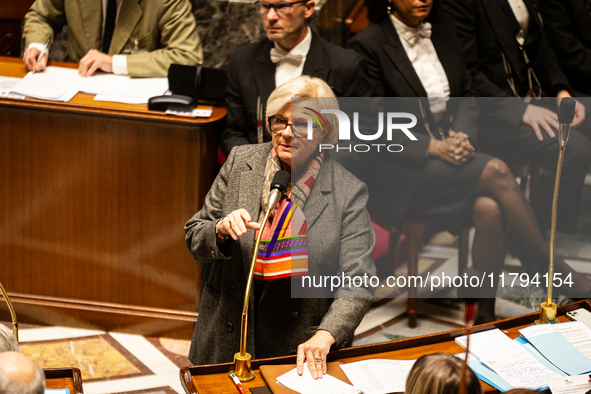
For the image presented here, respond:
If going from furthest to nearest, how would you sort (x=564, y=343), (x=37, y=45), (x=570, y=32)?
1. (x=570, y=32)
2. (x=37, y=45)
3. (x=564, y=343)

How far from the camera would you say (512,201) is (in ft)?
10.4

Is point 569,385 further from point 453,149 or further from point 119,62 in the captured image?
point 119,62

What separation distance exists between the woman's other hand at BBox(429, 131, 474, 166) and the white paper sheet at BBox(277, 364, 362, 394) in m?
1.65

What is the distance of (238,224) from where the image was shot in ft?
6.16

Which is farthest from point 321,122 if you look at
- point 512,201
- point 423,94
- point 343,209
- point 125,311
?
point 125,311

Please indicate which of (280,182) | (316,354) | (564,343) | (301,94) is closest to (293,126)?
(301,94)

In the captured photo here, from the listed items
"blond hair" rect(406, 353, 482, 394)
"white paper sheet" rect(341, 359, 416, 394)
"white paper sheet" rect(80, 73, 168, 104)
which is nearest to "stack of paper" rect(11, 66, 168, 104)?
"white paper sheet" rect(80, 73, 168, 104)

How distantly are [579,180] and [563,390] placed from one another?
1.96m

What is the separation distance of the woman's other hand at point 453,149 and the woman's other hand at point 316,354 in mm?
1520

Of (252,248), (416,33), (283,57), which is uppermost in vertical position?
(416,33)

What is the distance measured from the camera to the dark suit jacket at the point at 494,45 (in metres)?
3.46

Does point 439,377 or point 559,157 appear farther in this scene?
point 559,157

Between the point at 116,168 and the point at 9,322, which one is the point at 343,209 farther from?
the point at 9,322

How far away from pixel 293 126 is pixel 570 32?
235 cm
